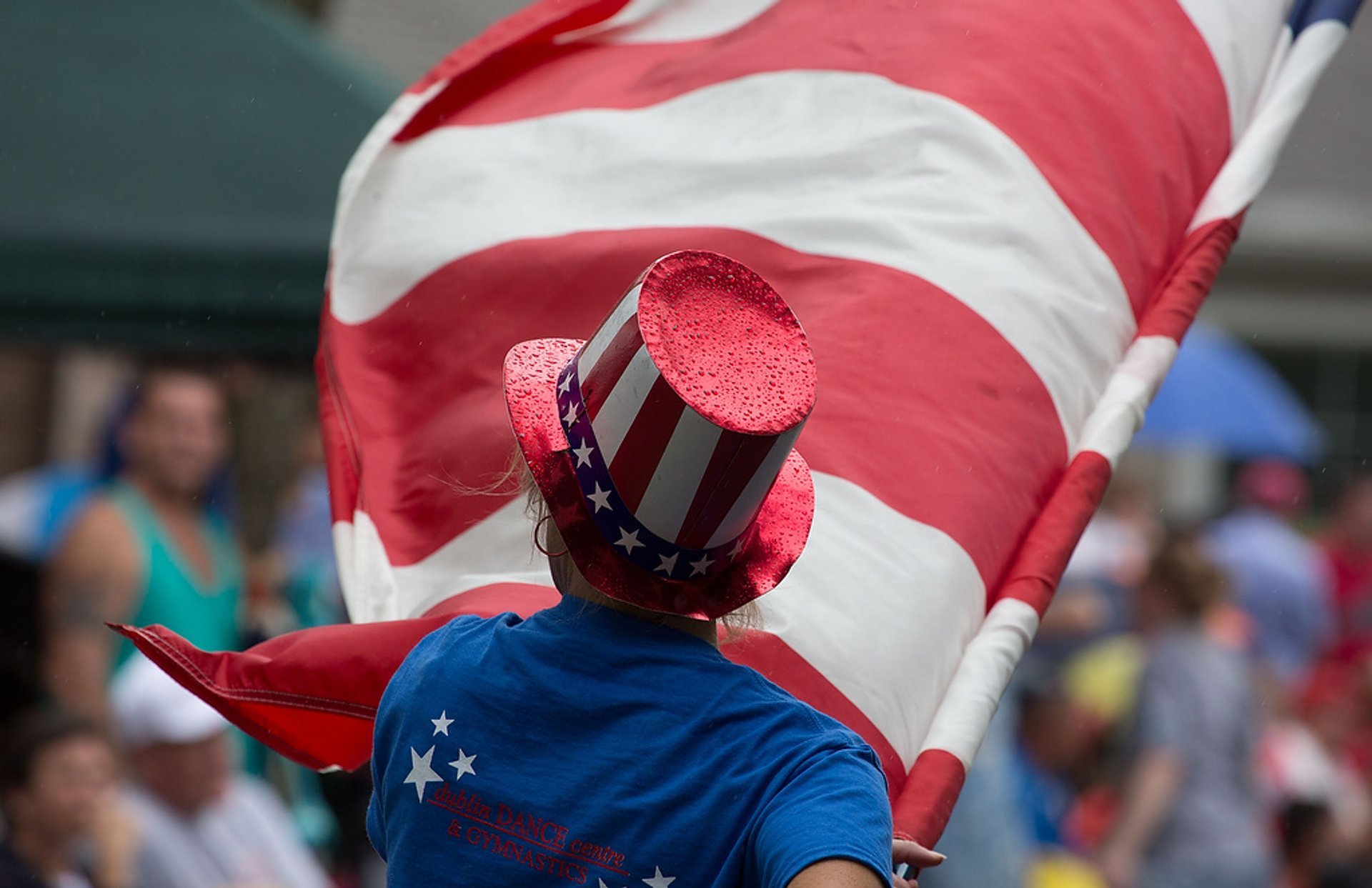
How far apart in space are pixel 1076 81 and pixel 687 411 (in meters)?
1.03

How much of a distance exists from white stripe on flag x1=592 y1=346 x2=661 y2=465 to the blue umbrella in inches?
247

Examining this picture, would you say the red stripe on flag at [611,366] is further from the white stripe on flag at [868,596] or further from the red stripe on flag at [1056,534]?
the red stripe on flag at [1056,534]

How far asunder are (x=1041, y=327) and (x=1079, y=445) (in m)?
0.13

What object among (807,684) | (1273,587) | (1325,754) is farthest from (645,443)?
(1273,587)

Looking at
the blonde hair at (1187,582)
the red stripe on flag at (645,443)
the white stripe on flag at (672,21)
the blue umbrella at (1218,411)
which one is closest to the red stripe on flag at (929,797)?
the red stripe on flag at (645,443)

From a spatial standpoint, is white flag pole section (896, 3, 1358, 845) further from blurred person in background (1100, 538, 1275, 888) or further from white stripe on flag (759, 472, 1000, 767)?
blurred person in background (1100, 538, 1275, 888)

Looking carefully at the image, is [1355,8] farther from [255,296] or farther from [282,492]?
[282,492]

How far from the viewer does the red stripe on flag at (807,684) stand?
153cm

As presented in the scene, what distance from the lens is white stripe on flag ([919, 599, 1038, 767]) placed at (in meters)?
1.55

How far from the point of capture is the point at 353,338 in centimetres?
200

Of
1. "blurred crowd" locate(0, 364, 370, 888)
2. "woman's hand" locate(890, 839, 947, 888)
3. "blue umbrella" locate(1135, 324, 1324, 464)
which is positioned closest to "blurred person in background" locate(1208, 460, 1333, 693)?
"blue umbrella" locate(1135, 324, 1324, 464)

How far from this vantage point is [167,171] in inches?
138

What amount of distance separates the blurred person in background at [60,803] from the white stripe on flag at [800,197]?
1167mm

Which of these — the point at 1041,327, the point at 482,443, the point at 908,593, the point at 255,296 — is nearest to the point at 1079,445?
the point at 1041,327
